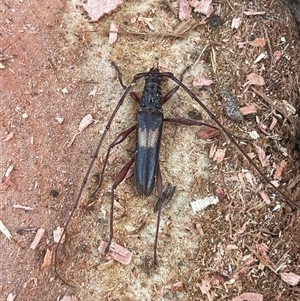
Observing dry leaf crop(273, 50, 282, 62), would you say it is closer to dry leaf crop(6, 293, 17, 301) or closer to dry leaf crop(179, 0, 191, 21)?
dry leaf crop(179, 0, 191, 21)

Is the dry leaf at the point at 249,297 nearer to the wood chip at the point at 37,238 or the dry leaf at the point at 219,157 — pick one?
the dry leaf at the point at 219,157

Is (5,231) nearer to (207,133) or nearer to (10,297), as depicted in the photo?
(10,297)

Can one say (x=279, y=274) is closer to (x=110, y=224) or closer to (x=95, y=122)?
(x=110, y=224)

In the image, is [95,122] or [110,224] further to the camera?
[95,122]

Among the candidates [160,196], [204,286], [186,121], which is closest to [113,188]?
[160,196]

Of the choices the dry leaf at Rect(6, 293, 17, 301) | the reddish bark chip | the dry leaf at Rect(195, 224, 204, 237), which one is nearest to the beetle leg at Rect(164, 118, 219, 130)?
the dry leaf at Rect(195, 224, 204, 237)

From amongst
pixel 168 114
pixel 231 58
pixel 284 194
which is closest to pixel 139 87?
pixel 168 114

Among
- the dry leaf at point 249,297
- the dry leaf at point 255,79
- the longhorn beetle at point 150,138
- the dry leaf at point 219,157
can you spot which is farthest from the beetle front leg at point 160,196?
the dry leaf at point 255,79
